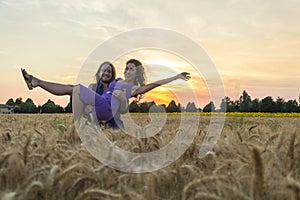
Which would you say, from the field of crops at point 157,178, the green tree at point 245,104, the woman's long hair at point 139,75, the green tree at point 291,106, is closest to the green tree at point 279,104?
the green tree at point 291,106

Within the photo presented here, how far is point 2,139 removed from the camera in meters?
3.23

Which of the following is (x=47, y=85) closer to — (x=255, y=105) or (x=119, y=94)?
(x=119, y=94)

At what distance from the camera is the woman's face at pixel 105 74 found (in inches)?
260

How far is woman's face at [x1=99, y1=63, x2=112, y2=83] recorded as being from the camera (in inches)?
260

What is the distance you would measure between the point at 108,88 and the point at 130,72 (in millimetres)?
445

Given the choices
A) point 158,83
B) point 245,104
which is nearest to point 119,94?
point 158,83

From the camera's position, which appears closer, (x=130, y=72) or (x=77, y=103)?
(x=77, y=103)

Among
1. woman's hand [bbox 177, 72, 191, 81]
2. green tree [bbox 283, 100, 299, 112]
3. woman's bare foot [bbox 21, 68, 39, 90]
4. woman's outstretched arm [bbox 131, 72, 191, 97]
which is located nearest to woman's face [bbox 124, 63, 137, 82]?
woman's outstretched arm [bbox 131, 72, 191, 97]

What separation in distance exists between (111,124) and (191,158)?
140 inches

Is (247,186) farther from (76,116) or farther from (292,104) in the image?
(292,104)

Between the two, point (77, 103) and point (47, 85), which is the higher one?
point (47, 85)

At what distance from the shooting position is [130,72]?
21.2 feet

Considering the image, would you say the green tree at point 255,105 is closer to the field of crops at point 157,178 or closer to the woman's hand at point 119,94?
the woman's hand at point 119,94

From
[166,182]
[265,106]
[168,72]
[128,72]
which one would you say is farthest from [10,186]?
[265,106]
